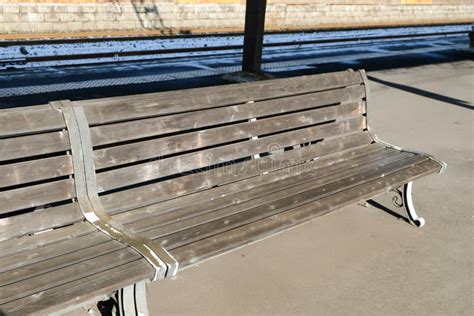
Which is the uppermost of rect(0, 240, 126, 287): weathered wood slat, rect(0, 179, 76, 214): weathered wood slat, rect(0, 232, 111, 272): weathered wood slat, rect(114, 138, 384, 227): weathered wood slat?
rect(0, 179, 76, 214): weathered wood slat

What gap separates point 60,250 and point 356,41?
14.0m

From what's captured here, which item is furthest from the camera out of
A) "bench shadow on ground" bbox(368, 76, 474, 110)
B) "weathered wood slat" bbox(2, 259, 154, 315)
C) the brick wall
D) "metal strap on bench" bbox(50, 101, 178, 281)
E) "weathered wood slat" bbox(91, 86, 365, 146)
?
the brick wall

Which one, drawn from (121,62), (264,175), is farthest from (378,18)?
(264,175)

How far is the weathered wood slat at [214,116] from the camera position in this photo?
2.56 m

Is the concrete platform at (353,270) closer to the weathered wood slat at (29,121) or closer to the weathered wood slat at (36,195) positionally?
the weathered wood slat at (36,195)

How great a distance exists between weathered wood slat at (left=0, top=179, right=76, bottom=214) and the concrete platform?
75cm

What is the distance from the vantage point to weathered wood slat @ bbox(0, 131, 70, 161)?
7.30ft

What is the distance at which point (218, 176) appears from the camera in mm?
3014

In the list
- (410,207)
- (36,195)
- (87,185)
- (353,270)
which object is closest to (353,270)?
(353,270)

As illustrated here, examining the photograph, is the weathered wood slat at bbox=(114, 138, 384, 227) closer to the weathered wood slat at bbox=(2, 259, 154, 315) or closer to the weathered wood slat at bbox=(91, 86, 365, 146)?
the weathered wood slat at bbox=(91, 86, 365, 146)

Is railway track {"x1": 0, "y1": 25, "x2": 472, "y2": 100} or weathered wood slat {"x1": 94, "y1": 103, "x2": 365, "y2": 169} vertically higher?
weathered wood slat {"x1": 94, "y1": 103, "x2": 365, "y2": 169}

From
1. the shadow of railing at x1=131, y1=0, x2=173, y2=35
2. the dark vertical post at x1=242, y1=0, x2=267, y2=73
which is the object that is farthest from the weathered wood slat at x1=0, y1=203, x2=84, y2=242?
the shadow of railing at x1=131, y1=0, x2=173, y2=35

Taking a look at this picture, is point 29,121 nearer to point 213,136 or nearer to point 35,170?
point 35,170

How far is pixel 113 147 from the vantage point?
257 cm
